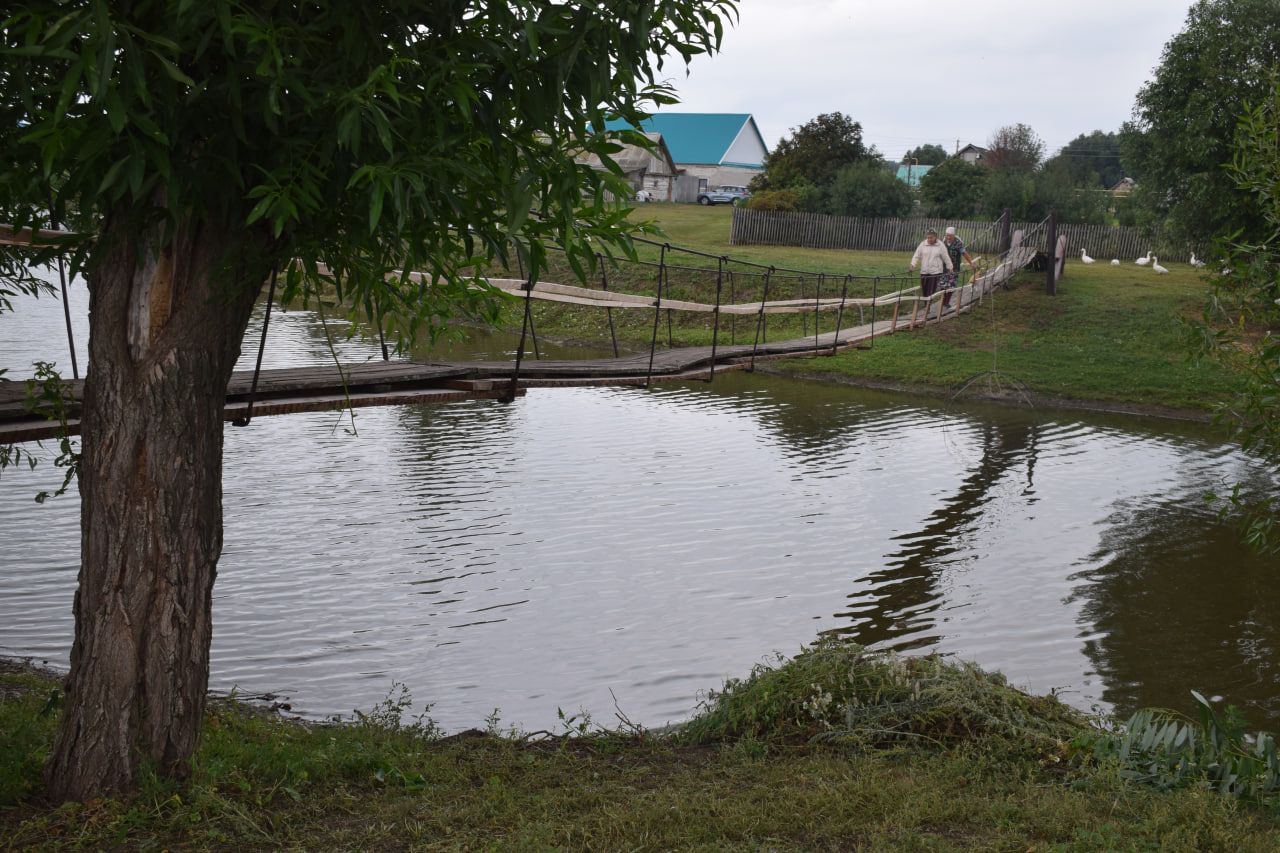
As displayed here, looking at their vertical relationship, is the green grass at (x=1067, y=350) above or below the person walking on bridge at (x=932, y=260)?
below

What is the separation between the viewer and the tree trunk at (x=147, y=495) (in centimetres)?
353

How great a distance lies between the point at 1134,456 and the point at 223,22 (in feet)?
52.0

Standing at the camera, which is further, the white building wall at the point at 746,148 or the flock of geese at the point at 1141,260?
the white building wall at the point at 746,148

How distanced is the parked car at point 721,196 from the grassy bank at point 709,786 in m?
45.6

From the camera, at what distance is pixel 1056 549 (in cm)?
1151

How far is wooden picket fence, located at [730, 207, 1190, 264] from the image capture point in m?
34.0

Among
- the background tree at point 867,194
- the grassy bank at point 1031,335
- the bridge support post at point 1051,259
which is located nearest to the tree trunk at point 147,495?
the grassy bank at point 1031,335

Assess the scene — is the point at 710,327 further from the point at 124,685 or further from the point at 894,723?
the point at 124,685

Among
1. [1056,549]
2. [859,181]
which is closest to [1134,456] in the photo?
[1056,549]

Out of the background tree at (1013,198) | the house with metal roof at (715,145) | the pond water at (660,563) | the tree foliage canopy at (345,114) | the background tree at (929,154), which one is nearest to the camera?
the tree foliage canopy at (345,114)

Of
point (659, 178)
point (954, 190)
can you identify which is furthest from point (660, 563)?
point (659, 178)

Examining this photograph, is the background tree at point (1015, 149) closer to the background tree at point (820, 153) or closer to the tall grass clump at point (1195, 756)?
the background tree at point (820, 153)

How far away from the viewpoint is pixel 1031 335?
2388cm

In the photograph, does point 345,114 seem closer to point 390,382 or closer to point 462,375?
point 390,382
